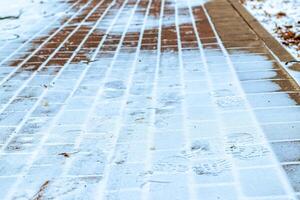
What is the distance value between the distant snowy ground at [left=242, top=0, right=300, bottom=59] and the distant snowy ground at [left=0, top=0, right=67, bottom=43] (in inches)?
Result: 130

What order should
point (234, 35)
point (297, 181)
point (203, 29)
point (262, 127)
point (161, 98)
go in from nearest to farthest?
point (297, 181)
point (262, 127)
point (161, 98)
point (234, 35)
point (203, 29)

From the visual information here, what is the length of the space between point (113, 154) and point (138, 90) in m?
1.24

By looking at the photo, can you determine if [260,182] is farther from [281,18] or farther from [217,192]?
[281,18]

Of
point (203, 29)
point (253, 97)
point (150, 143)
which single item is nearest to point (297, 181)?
point (150, 143)

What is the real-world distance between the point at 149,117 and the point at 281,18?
3.60 meters

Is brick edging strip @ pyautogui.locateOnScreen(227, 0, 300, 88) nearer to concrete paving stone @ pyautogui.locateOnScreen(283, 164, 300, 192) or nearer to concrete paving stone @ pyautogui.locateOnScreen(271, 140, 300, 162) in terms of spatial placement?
concrete paving stone @ pyautogui.locateOnScreen(271, 140, 300, 162)

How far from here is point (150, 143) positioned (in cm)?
333

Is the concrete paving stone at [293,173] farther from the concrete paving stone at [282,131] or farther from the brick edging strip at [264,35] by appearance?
the brick edging strip at [264,35]

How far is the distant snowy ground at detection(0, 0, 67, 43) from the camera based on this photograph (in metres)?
6.87

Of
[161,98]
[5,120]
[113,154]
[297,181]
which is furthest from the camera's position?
[161,98]

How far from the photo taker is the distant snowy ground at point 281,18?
5.46m

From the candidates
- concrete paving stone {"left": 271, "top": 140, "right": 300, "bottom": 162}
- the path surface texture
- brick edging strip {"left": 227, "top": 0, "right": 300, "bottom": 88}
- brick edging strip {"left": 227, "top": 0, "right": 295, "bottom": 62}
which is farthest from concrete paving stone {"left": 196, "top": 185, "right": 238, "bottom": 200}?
brick edging strip {"left": 227, "top": 0, "right": 295, "bottom": 62}

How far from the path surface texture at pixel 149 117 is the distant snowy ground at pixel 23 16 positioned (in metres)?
0.49

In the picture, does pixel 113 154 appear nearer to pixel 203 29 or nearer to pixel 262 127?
pixel 262 127
